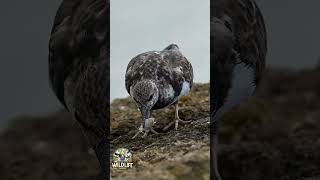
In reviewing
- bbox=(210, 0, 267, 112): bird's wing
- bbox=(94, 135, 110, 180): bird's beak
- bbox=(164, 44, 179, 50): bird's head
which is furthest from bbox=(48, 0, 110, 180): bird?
bbox=(210, 0, 267, 112): bird's wing

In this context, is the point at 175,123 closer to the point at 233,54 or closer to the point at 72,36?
the point at 233,54

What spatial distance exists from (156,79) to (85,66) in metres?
0.26

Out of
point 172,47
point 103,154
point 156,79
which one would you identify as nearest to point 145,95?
point 156,79

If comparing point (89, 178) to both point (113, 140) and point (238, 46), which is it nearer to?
point (113, 140)

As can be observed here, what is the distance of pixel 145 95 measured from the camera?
7.70 feet

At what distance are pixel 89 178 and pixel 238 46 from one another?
3.93 feet

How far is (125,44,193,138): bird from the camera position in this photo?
2.33 metres

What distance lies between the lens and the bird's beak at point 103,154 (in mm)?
2413

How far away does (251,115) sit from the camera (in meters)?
4.29

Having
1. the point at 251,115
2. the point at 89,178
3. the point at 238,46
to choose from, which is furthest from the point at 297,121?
the point at 238,46

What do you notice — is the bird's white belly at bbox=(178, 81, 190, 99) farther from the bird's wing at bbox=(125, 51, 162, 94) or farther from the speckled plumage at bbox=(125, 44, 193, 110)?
the bird's wing at bbox=(125, 51, 162, 94)

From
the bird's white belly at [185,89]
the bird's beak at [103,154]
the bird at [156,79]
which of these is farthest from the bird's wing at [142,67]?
the bird's beak at [103,154]

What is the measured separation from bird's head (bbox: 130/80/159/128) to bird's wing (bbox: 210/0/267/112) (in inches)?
8.5

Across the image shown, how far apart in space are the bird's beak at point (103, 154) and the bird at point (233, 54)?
40 cm
